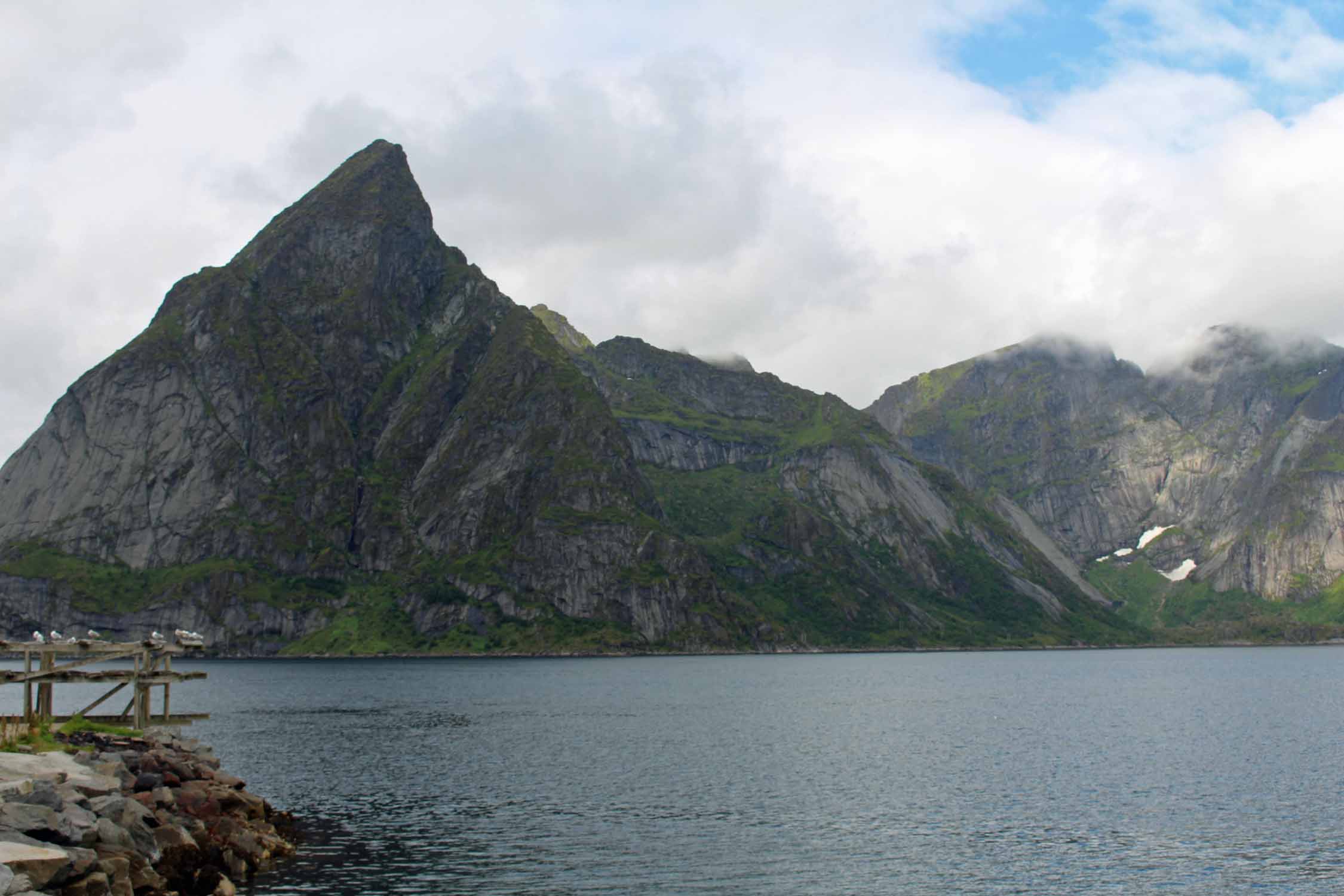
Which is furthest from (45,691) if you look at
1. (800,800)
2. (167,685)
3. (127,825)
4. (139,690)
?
(800,800)

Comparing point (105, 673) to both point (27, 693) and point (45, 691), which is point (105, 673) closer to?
point (45, 691)

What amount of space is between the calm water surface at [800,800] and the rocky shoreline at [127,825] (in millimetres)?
2775

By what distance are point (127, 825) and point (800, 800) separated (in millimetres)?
43925

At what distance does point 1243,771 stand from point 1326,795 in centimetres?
1210

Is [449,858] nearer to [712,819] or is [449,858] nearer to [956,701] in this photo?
[712,819]

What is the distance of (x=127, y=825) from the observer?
→ 2056 inches

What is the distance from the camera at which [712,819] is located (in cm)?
7462

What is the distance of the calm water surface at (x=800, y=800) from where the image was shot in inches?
2343

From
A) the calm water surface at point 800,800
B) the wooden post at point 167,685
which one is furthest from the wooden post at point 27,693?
the calm water surface at point 800,800

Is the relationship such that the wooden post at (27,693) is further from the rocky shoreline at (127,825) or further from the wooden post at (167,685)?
the wooden post at (167,685)

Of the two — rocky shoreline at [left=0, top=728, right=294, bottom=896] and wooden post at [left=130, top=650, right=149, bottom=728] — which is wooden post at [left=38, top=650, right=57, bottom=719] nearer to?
rocky shoreline at [left=0, top=728, right=294, bottom=896]

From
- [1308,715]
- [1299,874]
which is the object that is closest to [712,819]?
[1299,874]

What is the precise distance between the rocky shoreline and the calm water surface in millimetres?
2775

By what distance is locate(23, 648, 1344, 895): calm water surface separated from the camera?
59.5 m
